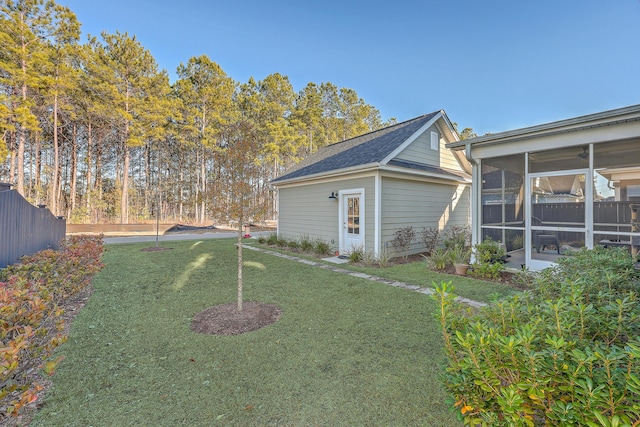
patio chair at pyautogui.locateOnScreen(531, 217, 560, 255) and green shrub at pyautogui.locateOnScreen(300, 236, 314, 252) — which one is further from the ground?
patio chair at pyautogui.locateOnScreen(531, 217, 560, 255)

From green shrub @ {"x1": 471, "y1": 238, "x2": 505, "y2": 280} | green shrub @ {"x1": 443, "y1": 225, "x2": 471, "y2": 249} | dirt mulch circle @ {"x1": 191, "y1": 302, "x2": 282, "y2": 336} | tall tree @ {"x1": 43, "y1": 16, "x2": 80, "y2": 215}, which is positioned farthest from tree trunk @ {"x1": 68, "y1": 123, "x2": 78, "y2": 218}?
green shrub @ {"x1": 471, "y1": 238, "x2": 505, "y2": 280}

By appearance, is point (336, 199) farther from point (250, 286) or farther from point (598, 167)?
point (598, 167)

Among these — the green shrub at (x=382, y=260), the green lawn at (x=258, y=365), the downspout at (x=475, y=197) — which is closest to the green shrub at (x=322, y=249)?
the green shrub at (x=382, y=260)

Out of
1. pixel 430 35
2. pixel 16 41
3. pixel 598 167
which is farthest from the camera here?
pixel 16 41

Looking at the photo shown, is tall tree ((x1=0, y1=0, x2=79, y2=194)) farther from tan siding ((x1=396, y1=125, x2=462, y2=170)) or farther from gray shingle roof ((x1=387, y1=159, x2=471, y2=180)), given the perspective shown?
tan siding ((x1=396, y1=125, x2=462, y2=170))

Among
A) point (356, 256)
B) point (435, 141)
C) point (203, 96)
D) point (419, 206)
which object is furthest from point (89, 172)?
point (435, 141)

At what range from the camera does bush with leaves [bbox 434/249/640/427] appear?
107cm

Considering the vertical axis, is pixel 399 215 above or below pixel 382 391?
above

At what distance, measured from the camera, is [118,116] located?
18.8 metres

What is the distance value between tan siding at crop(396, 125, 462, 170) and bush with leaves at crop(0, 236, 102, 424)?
27.8ft

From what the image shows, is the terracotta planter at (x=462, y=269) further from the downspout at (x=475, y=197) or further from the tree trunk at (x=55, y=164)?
the tree trunk at (x=55, y=164)

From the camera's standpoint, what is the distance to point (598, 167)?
569cm

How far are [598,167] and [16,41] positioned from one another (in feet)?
80.7

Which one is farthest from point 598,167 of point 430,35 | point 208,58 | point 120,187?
point 120,187
